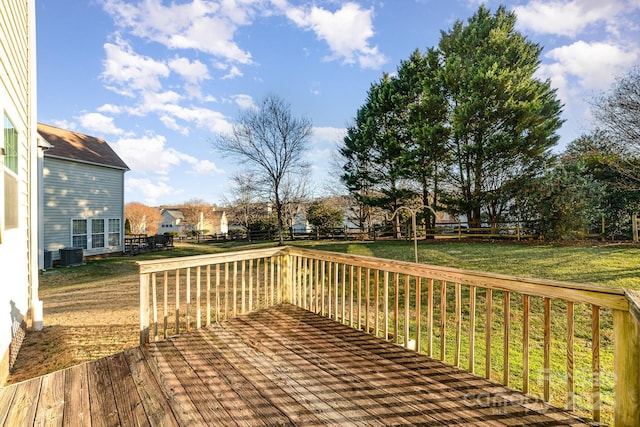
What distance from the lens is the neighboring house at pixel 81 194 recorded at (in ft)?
36.1

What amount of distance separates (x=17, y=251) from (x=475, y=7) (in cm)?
1918

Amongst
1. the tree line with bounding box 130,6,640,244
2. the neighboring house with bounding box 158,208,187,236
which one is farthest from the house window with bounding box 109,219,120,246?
the neighboring house with bounding box 158,208,187,236

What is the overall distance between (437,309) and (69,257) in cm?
1275

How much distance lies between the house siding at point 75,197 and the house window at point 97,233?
19 centimetres

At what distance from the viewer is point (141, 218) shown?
31578 mm

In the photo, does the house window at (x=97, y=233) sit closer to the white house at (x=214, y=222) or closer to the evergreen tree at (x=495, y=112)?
the evergreen tree at (x=495, y=112)

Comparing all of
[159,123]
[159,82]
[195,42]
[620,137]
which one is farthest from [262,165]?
[620,137]

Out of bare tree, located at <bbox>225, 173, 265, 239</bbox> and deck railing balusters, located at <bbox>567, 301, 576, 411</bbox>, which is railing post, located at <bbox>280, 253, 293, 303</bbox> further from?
bare tree, located at <bbox>225, 173, 265, 239</bbox>

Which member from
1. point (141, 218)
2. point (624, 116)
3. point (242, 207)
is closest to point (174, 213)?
point (141, 218)

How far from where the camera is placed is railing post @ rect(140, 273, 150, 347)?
2891 millimetres

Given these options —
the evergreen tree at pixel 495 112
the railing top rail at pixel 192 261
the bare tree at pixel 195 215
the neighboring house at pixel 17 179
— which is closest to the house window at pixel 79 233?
the neighboring house at pixel 17 179

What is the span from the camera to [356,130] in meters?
17.8

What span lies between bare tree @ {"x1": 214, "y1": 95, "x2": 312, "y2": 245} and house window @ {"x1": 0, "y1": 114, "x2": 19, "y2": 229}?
13.1 m

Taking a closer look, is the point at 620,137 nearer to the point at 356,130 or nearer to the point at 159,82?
the point at 356,130
